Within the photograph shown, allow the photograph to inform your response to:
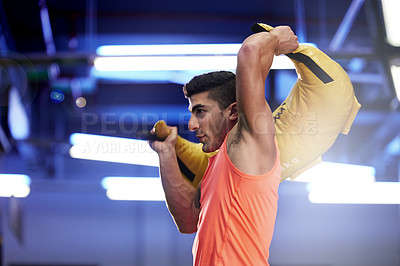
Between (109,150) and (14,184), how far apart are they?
7.99 ft

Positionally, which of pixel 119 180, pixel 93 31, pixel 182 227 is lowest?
pixel 182 227

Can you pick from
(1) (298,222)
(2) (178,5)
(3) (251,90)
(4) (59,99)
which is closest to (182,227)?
(3) (251,90)

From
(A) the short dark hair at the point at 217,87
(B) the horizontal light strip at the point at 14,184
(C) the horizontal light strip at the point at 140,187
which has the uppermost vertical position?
(B) the horizontal light strip at the point at 14,184

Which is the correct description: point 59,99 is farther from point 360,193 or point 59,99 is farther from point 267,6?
point 360,193

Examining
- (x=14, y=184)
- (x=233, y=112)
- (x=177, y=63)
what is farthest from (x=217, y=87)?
(x=14, y=184)

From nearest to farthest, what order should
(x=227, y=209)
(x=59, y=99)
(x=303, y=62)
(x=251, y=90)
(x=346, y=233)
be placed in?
1. (x=251, y=90)
2. (x=227, y=209)
3. (x=303, y=62)
4. (x=59, y=99)
5. (x=346, y=233)

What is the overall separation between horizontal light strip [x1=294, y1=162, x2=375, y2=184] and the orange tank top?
3.17m

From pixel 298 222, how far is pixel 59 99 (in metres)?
4.79

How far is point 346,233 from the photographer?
756cm

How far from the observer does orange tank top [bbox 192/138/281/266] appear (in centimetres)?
144

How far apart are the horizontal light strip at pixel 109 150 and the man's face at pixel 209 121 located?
265 centimetres

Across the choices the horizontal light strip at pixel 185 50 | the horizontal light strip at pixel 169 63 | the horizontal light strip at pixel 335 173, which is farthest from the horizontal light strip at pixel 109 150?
the horizontal light strip at pixel 335 173

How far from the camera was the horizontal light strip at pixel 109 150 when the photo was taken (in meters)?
4.38

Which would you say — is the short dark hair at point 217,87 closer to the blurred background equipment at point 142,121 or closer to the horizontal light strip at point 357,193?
the blurred background equipment at point 142,121
